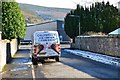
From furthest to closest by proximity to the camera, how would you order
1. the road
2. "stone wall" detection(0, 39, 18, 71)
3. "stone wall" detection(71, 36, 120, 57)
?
1. "stone wall" detection(71, 36, 120, 57)
2. "stone wall" detection(0, 39, 18, 71)
3. the road

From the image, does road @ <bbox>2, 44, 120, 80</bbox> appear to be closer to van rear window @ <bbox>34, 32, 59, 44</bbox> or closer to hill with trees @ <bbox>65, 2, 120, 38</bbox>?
van rear window @ <bbox>34, 32, 59, 44</bbox>

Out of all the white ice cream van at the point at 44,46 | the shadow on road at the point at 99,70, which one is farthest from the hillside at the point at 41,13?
the shadow on road at the point at 99,70

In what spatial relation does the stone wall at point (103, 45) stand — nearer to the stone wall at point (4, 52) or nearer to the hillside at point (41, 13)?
the stone wall at point (4, 52)

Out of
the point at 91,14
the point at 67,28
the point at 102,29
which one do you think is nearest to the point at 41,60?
the point at 102,29

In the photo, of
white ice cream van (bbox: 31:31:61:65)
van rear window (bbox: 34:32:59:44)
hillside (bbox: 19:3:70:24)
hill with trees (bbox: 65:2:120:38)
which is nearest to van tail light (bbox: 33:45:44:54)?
white ice cream van (bbox: 31:31:61:65)

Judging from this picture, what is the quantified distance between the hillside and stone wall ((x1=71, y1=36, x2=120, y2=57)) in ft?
285

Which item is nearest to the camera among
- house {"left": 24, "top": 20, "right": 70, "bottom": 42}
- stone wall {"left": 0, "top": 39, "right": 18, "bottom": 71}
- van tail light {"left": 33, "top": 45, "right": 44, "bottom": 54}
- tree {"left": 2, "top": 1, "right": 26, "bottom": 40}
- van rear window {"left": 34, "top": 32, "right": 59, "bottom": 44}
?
stone wall {"left": 0, "top": 39, "right": 18, "bottom": 71}

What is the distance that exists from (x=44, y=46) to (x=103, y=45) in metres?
12.3

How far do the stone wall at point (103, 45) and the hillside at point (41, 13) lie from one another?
3415 inches

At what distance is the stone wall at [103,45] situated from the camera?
3080 cm

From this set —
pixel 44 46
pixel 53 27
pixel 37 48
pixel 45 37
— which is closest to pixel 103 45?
pixel 45 37

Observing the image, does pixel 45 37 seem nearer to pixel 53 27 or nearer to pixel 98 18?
pixel 98 18

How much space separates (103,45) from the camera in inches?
1407

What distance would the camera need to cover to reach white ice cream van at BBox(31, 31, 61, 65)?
976 inches
